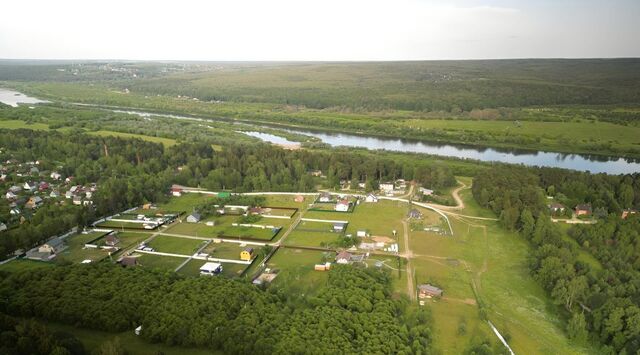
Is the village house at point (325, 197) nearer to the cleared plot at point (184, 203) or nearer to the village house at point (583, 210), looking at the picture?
the cleared plot at point (184, 203)

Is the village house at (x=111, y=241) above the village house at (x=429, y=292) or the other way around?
above

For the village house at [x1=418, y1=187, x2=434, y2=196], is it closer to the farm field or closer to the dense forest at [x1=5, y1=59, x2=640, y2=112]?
the farm field

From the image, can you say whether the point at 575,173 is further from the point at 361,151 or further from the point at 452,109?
the point at 452,109

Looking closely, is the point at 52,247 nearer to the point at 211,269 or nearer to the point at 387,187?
the point at 211,269

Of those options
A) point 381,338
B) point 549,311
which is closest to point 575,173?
point 549,311

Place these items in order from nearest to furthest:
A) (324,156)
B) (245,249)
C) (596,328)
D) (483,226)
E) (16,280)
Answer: (596,328)
(16,280)
(245,249)
(483,226)
(324,156)

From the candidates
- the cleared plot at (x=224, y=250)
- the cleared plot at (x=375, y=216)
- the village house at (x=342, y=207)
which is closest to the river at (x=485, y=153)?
the cleared plot at (x=375, y=216)
